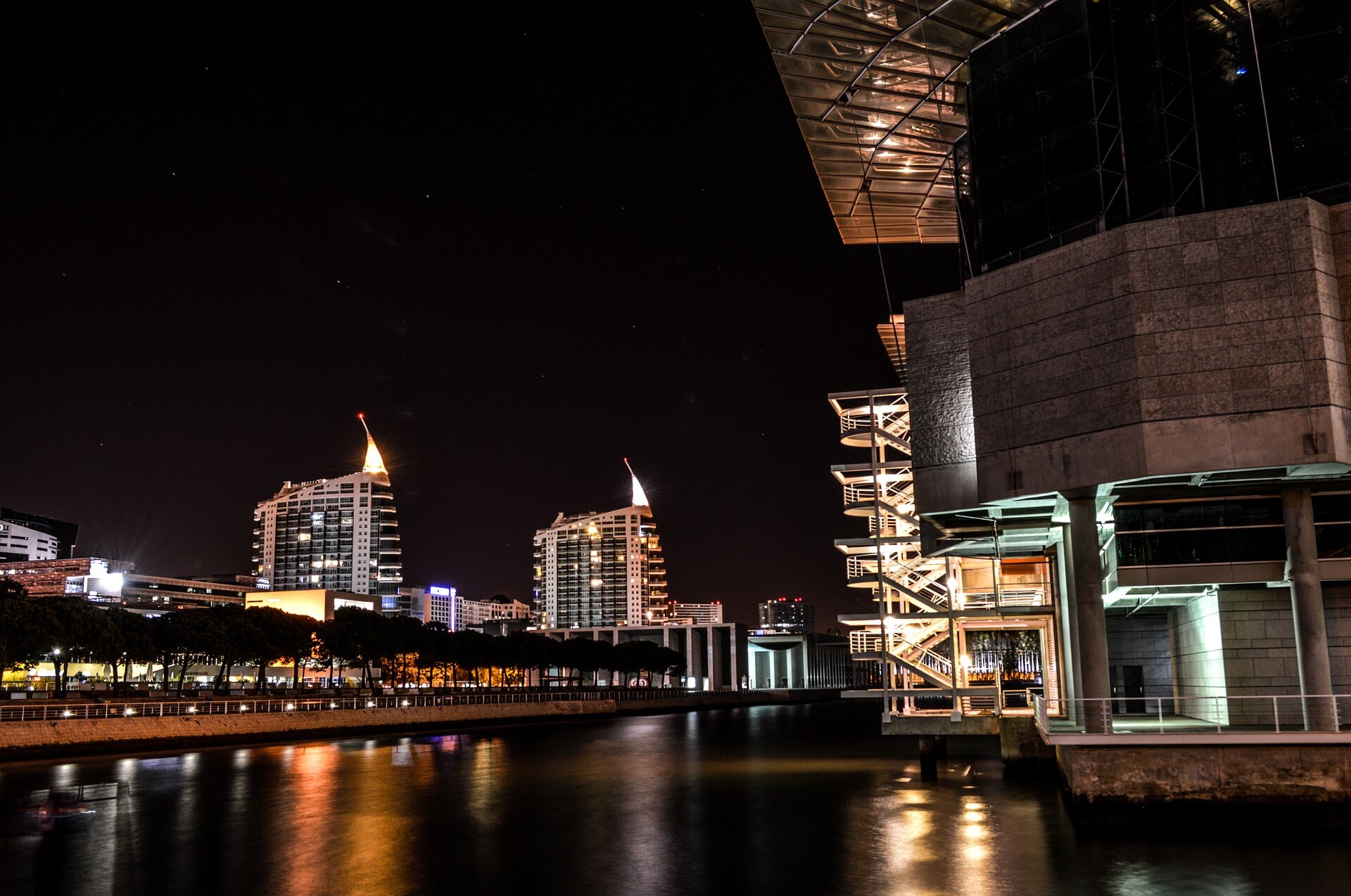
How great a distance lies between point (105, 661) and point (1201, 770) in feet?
283

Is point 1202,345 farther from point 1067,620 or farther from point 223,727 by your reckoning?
point 223,727

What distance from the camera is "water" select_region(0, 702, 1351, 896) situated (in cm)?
2570

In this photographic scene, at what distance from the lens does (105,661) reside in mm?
90625

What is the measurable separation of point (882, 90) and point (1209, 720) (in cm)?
2724

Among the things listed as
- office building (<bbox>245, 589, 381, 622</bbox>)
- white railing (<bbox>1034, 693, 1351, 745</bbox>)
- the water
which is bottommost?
the water

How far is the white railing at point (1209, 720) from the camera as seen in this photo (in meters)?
29.5

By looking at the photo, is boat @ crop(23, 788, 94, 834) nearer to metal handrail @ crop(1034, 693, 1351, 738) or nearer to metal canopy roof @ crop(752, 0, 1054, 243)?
metal handrail @ crop(1034, 693, 1351, 738)

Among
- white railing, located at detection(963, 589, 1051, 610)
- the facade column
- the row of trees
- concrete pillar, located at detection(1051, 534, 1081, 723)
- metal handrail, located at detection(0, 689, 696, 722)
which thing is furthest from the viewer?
the row of trees

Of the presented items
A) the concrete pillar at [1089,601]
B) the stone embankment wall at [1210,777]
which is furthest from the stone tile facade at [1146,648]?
the stone embankment wall at [1210,777]

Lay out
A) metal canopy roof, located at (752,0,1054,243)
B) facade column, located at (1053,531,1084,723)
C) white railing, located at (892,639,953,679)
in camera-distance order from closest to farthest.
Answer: metal canopy roof, located at (752,0,1054,243), facade column, located at (1053,531,1084,723), white railing, located at (892,639,953,679)

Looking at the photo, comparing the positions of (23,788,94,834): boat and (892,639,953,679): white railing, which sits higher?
(892,639,953,679): white railing

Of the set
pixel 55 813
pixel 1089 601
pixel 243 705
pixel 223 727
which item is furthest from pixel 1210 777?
pixel 243 705

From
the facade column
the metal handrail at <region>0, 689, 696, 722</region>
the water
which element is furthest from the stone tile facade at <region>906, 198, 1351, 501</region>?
the metal handrail at <region>0, 689, 696, 722</region>

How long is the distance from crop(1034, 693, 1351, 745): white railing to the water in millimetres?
2484
